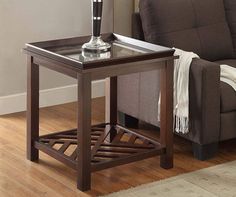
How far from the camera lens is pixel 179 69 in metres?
3.59

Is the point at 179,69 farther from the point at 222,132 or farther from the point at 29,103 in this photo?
the point at 29,103

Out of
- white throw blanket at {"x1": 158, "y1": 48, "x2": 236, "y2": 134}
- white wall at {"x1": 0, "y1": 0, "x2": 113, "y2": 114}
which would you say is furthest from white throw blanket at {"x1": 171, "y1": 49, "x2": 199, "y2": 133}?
white wall at {"x1": 0, "y1": 0, "x2": 113, "y2": 114}

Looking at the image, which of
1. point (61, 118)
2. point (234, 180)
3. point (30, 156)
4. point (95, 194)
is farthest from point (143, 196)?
point (61, 118)

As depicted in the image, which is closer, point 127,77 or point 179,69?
point 179,69

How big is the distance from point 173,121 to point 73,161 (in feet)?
2.19

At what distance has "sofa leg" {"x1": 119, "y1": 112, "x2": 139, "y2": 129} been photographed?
417 centimetres

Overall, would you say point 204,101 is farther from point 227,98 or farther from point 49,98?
point 49,98

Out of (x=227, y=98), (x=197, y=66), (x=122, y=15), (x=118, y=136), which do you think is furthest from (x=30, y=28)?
(x=227, y=98)

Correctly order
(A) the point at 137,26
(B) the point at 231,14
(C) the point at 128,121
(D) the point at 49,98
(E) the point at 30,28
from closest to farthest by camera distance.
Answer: (A) the point at 137,26 < (C) the point at 128,121 < (B) the point at 231,14 < (E) the point at 30,28 < (D) the point at 49,98

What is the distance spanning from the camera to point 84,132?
123 inches

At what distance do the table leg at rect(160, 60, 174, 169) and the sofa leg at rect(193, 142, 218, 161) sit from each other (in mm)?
206

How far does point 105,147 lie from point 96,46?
22.8 inches

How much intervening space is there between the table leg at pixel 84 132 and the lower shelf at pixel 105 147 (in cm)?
6

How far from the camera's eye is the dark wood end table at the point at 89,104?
312 cm
